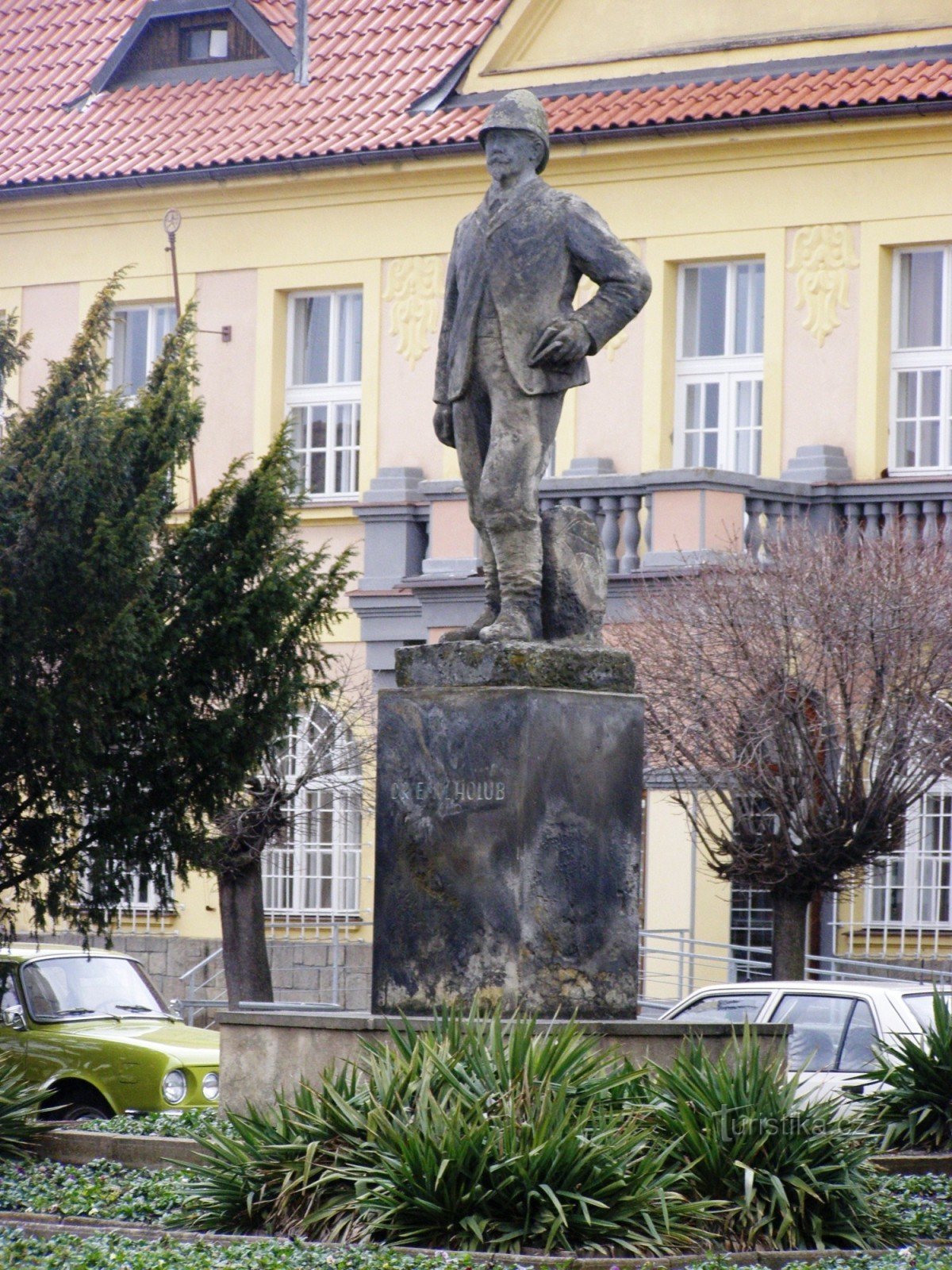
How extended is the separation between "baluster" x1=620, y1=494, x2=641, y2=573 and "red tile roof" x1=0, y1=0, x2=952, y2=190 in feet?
15.4

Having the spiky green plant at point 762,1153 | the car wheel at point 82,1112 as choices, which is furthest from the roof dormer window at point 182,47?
the spiky green plant at point 762,1153

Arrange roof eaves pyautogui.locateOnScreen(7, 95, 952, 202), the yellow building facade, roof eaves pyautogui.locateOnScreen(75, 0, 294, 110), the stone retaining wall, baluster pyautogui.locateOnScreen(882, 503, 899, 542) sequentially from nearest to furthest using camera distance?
baluster pyautogui.locateOnScreen(882, 503, 899, 542) → the yellow building facade → roof eaves pyautogui.locateOnScreen(7, 95, 952, 202) → the stone retaining wall → roof eaves pyautogui.locateOnScreen(75, 0, 294, 110)

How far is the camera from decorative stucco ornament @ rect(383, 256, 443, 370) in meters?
30.4

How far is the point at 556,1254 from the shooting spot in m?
8.98

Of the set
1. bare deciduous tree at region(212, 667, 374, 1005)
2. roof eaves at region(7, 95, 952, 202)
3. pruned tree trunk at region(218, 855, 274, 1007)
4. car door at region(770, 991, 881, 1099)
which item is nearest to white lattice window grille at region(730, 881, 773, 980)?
bare deciduous tree at region(212, 667, 374, 1005)

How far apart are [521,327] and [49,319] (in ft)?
73.0

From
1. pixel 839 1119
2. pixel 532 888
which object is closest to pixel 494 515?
pixel 532 888

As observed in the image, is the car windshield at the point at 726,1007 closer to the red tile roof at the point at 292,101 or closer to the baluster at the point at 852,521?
the baluster at the point at 852,521

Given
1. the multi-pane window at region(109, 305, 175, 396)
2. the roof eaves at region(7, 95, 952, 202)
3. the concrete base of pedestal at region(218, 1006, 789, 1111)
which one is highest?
the roof eaves at region(7, 95, 952, 202)

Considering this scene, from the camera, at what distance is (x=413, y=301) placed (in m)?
30.5

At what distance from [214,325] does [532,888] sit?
21.7 meters

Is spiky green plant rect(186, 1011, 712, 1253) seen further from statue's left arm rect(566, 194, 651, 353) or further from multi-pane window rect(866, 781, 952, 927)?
multi-pane window rect(866, 781, 952, 927)

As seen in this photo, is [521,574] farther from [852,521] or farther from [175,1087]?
[852,521]

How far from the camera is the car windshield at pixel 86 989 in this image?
17.7 m
